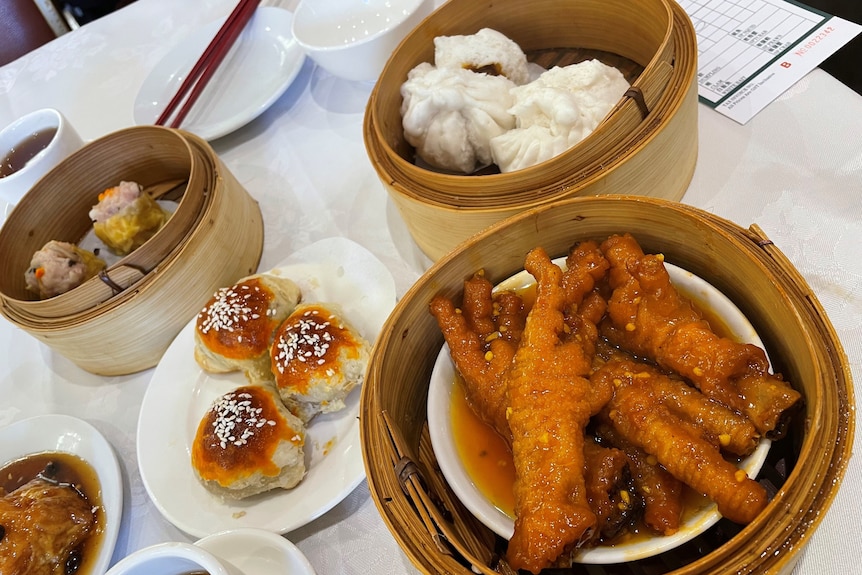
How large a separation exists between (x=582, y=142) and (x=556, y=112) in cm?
21

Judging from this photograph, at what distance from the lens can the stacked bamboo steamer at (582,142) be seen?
4.90 ft

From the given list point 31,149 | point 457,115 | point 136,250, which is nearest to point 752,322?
point 457,115

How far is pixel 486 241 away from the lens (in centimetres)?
142

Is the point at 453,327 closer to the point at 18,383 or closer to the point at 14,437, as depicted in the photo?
the point at 14,437

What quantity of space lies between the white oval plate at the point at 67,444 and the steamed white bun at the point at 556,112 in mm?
1420

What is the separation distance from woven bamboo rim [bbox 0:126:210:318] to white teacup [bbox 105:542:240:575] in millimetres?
920

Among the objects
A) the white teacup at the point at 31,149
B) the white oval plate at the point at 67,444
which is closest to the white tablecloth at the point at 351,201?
the white oval plate at the point at 67,444

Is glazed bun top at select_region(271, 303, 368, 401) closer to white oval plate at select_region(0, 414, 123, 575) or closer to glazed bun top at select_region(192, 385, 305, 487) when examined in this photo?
glazed bun top at select_region(192, 385, 305, 487)

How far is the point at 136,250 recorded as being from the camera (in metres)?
1.83

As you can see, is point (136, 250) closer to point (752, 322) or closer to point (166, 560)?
point (166, 560)

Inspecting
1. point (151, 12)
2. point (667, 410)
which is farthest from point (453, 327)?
point (151, 12)

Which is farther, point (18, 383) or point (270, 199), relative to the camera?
point (270, 199)

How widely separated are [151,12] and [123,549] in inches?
115

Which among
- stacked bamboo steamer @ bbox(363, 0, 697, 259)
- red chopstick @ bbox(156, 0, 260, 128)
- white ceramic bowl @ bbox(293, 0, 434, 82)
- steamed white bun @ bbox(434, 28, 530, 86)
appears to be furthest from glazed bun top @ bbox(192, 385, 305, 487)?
red chopstick @ bbox(156, 0, 260, 128)
